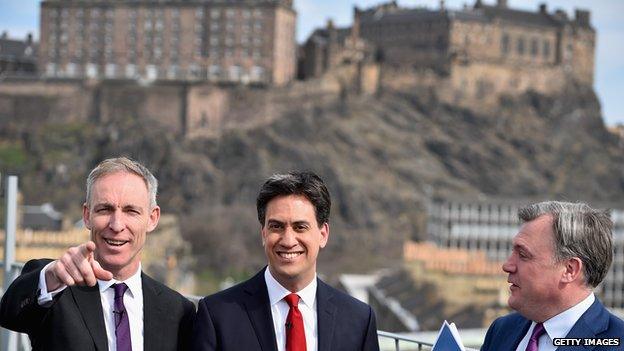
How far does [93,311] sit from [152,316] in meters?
0.25

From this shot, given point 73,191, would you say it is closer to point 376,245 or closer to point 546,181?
point 376,245

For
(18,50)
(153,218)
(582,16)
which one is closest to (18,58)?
(18,50)

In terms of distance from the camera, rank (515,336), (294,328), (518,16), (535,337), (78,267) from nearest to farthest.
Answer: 1. (78,267)
2. (535,337)
3. (515,336)
4. (294,328)
5. (518,16)

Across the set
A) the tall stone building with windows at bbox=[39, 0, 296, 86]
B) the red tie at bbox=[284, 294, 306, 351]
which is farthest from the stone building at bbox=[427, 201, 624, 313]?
the red tie at bbox=[284, 294, 306, 351]

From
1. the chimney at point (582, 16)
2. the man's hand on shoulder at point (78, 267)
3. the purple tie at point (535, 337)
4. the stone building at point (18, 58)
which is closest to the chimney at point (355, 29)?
the chimney at point (582, 16)

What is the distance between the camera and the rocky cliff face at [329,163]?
73562 millimetres

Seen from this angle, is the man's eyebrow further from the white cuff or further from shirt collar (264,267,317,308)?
shirt collar (264,267,317,308)

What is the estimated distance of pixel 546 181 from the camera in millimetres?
85688

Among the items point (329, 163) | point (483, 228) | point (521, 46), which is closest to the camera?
point (483, 228)

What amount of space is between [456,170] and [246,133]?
15.8 m

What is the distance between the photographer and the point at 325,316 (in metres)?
4.82

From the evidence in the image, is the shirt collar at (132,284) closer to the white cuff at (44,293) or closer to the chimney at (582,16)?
the white cuff at (44,293)

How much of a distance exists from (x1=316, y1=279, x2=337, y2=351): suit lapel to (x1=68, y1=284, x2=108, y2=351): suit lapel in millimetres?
883

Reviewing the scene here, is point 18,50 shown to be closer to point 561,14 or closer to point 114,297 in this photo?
point 561,14
